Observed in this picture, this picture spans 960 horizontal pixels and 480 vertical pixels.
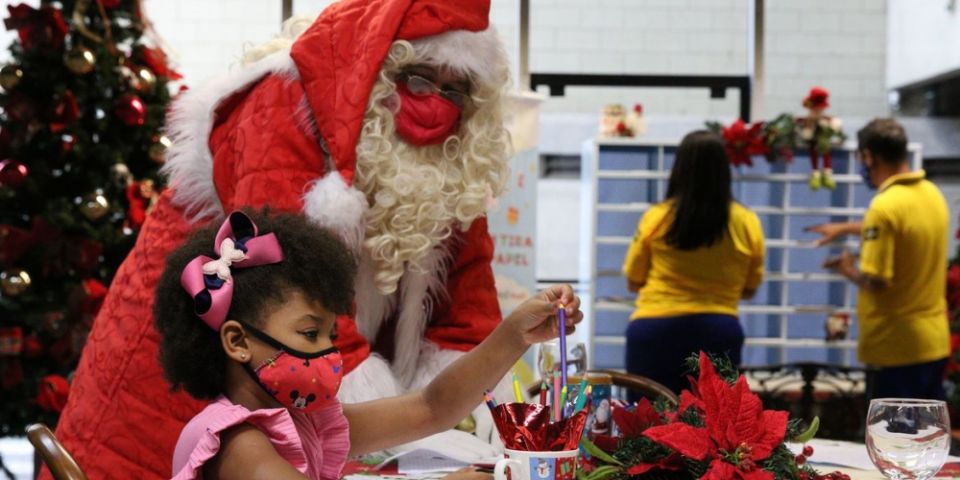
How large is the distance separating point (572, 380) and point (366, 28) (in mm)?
782

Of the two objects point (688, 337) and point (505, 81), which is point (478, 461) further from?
point (688, 337)

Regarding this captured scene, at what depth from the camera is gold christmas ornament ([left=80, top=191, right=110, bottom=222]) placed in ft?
12.9

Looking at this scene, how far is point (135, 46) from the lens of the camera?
166 inches

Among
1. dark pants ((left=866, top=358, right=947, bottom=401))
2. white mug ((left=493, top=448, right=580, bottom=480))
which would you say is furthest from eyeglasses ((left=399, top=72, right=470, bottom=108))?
dark pants ((left=866, top=358, right=947, bottom=401))

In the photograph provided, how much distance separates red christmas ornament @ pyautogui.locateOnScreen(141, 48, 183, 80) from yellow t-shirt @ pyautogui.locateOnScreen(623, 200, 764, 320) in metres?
1.80

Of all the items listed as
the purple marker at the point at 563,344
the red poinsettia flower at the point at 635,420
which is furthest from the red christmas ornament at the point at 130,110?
the red poinsettia flower at the point at 635,420

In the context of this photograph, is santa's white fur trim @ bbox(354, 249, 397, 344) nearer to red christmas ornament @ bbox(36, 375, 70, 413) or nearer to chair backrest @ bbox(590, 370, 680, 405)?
chair backrest @ bbox(590, 370, 680, 405)

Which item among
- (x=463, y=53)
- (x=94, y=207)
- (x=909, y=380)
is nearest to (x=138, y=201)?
(x=94, y=207)

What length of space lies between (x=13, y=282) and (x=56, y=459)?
2.79 meters

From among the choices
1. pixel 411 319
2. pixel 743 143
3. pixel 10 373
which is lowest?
Answer: pixel 10 373

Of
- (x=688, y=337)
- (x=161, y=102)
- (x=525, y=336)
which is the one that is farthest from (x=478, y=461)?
(x=161, y=102)

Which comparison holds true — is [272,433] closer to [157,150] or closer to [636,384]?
[636,384]

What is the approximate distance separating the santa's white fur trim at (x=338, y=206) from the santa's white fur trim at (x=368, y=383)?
21 centimetres

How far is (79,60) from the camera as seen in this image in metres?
3.97
